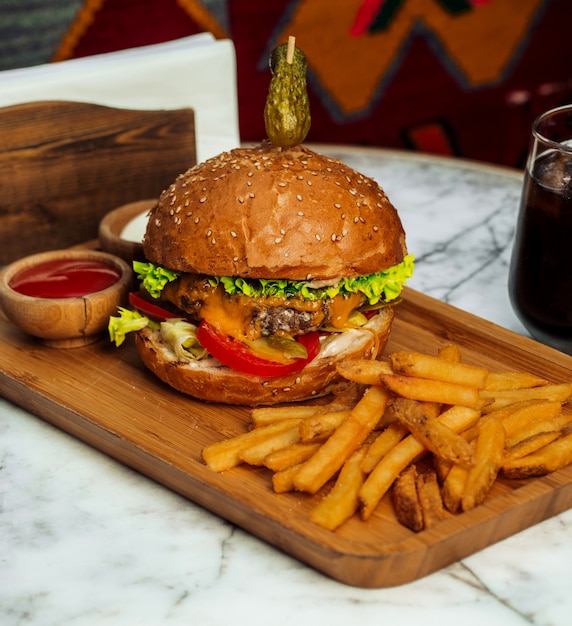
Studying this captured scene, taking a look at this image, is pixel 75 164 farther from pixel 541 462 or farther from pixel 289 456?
pixel 541 462

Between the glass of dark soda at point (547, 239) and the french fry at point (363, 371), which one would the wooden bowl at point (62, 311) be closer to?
the french fry at point (363, 371)

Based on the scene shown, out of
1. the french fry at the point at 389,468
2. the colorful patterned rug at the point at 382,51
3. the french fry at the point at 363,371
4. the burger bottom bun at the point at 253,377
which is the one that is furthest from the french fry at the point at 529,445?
the colorful patterned rug at the point at 382,51

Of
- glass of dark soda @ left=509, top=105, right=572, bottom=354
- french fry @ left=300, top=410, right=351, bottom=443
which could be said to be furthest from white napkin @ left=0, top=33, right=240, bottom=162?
french fry @ left=300, top=410, right=351, bottom=443

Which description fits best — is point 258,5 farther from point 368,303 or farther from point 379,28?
point 368,303

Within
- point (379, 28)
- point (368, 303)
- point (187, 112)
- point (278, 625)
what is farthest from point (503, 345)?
point (379, 28)

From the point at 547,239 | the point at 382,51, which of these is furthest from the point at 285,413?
the point at 382,51

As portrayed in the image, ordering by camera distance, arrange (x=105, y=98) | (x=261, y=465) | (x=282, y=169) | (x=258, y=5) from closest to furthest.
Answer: (x=261, y=465)
(x=282, y=169)
(x=105, y=98)
(x=258, y=5)
